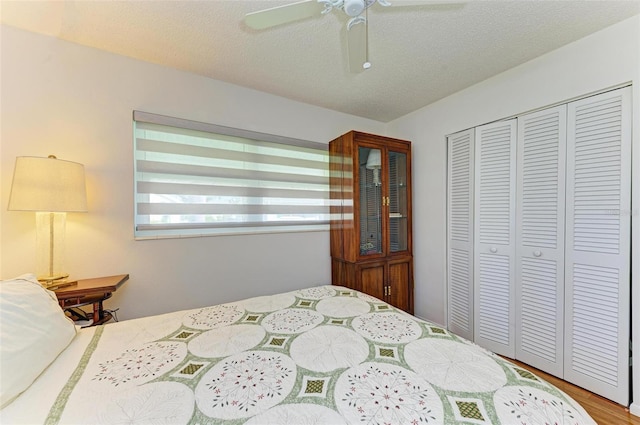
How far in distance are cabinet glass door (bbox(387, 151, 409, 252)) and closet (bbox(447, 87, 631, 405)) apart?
53 cm

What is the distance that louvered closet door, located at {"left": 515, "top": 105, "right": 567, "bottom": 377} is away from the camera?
72.1 inches

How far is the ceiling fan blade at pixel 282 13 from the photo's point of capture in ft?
3.64

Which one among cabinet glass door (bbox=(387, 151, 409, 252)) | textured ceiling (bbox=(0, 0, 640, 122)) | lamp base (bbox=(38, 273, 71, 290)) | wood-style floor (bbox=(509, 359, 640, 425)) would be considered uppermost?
textured ceiling (bbox=(0, 0, 640, 122))

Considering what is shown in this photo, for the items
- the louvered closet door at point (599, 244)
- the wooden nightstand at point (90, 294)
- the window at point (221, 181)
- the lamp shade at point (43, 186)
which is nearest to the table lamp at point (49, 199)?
the lamp shade at point (43, 186)

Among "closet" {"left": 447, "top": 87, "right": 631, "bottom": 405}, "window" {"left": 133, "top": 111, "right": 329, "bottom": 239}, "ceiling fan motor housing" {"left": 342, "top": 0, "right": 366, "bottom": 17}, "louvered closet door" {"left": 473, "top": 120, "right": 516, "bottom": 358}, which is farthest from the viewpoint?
"louvered closet door" {"left": 473, "top": 120, "right": 516, "bottom": 358}

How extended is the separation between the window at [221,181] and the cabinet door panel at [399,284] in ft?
3.00

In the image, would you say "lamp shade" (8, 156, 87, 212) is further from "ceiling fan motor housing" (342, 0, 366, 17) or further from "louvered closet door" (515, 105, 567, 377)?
"louvered closet door" (515, 105, 567, 377)

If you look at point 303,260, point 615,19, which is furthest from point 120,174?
point 615,19

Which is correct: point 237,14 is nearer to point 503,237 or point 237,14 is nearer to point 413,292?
point 503,237

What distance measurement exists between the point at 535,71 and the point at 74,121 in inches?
132

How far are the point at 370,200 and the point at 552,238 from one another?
144 cm

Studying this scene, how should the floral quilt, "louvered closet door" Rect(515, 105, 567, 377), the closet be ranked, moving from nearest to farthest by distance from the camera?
the floral quilt → the closet → "louvered closet door" Rect(515, 105, 567, 377)

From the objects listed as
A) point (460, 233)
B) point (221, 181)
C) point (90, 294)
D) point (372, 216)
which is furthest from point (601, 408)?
point (90, 294)

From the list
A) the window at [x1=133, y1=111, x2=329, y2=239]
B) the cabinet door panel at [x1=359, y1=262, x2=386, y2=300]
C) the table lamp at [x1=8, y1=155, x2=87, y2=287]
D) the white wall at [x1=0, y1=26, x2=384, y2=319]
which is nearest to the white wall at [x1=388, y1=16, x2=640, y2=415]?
the cabinet door panel at [x1=359, y1=262, x2=386, y2=300]
